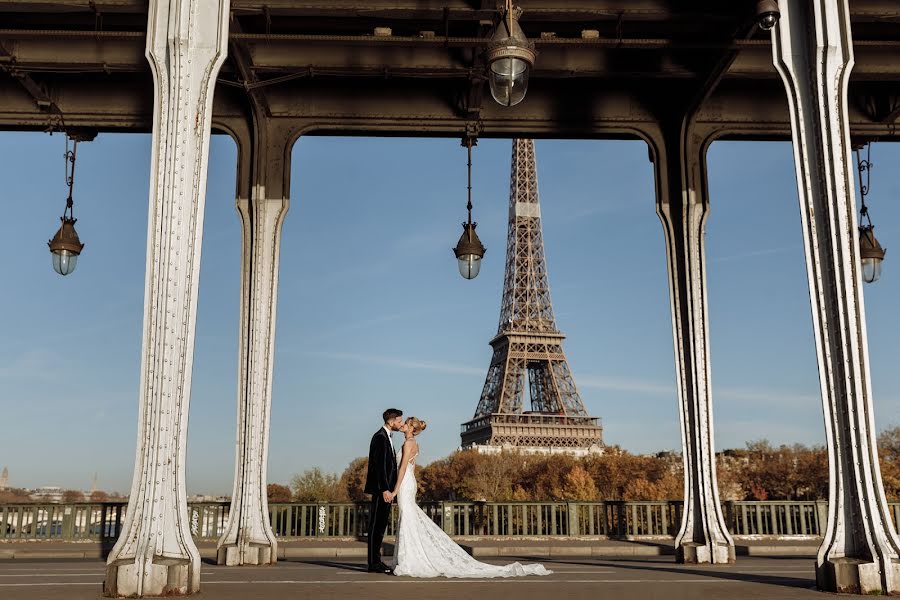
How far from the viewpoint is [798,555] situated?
16.6 m

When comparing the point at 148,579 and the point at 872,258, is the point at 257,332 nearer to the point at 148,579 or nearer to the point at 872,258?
the point at 148,579

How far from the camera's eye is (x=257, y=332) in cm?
1345

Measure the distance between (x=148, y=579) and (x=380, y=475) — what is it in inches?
147

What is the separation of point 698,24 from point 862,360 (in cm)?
585

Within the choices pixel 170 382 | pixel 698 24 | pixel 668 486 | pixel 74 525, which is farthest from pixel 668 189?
pixel 668 486

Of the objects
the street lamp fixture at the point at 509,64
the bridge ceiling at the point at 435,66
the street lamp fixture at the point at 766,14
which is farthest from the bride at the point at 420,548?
the street lamp fixture at the point at 766,14

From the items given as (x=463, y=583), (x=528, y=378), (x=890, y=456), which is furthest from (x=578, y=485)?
(x=463, y=583)

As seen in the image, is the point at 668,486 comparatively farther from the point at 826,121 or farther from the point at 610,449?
the point at 826,121

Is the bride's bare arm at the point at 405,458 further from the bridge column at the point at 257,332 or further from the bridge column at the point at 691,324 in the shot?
the bridge column at the point at 691,324

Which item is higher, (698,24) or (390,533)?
(698,24)

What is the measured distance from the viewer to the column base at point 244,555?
41.2ft

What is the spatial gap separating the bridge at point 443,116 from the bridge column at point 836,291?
0.07 feet

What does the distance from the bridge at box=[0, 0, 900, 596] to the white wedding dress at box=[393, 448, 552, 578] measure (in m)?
2.83

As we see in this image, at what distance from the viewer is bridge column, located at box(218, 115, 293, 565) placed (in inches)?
504
